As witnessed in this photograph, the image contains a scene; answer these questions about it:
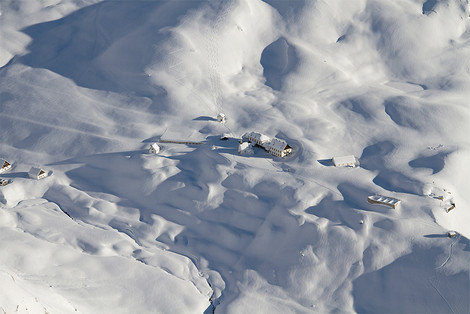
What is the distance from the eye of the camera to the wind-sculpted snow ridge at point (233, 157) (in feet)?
147

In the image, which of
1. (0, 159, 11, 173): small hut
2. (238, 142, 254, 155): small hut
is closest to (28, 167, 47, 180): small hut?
(0, 159, 11, 173): small hut

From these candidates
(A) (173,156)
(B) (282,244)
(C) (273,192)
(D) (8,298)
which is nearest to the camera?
(D) (8,298)

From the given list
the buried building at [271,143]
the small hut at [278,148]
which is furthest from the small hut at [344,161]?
the buried building at [271,143]

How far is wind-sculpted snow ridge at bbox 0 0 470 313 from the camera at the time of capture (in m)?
44.9

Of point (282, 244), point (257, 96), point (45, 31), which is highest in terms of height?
point (45, 31)

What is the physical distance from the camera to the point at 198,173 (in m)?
55.4

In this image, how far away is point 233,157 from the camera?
186ft

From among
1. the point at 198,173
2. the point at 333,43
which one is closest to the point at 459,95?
the point at 333,43

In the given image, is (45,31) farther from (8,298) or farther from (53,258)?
(8,298)

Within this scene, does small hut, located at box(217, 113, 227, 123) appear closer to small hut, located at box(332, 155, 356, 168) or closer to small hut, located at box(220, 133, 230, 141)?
small hut, located at box(220, 133, 230, 141)

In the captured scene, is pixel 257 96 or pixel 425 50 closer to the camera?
pixel 257 96

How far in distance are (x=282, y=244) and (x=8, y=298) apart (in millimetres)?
23194

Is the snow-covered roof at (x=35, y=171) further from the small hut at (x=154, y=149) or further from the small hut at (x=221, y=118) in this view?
the small hut at (x=221, y=118)

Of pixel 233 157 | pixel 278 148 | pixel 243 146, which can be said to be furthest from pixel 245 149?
pixel 278 148
